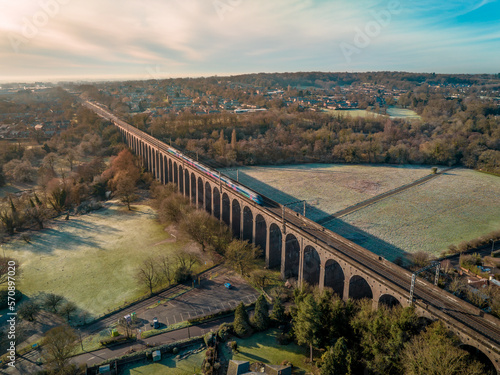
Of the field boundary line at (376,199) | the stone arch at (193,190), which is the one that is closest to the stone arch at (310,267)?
the field boundary line at (376,199)

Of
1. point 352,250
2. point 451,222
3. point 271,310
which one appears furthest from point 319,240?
point 451,222

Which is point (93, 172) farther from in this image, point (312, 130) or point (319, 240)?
point (312, 130)

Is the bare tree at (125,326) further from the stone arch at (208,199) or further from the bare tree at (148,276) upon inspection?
the stone arch at (208,199)

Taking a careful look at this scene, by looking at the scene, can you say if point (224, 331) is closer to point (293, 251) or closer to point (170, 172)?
point (293, 251)

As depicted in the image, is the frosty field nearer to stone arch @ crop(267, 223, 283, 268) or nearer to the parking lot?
stone arch @ crop(267, 223, 283, 268)

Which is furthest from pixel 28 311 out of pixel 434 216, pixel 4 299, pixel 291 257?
pixel 434 216

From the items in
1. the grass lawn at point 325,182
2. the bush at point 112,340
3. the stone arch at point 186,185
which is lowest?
the bush at point 112,340
